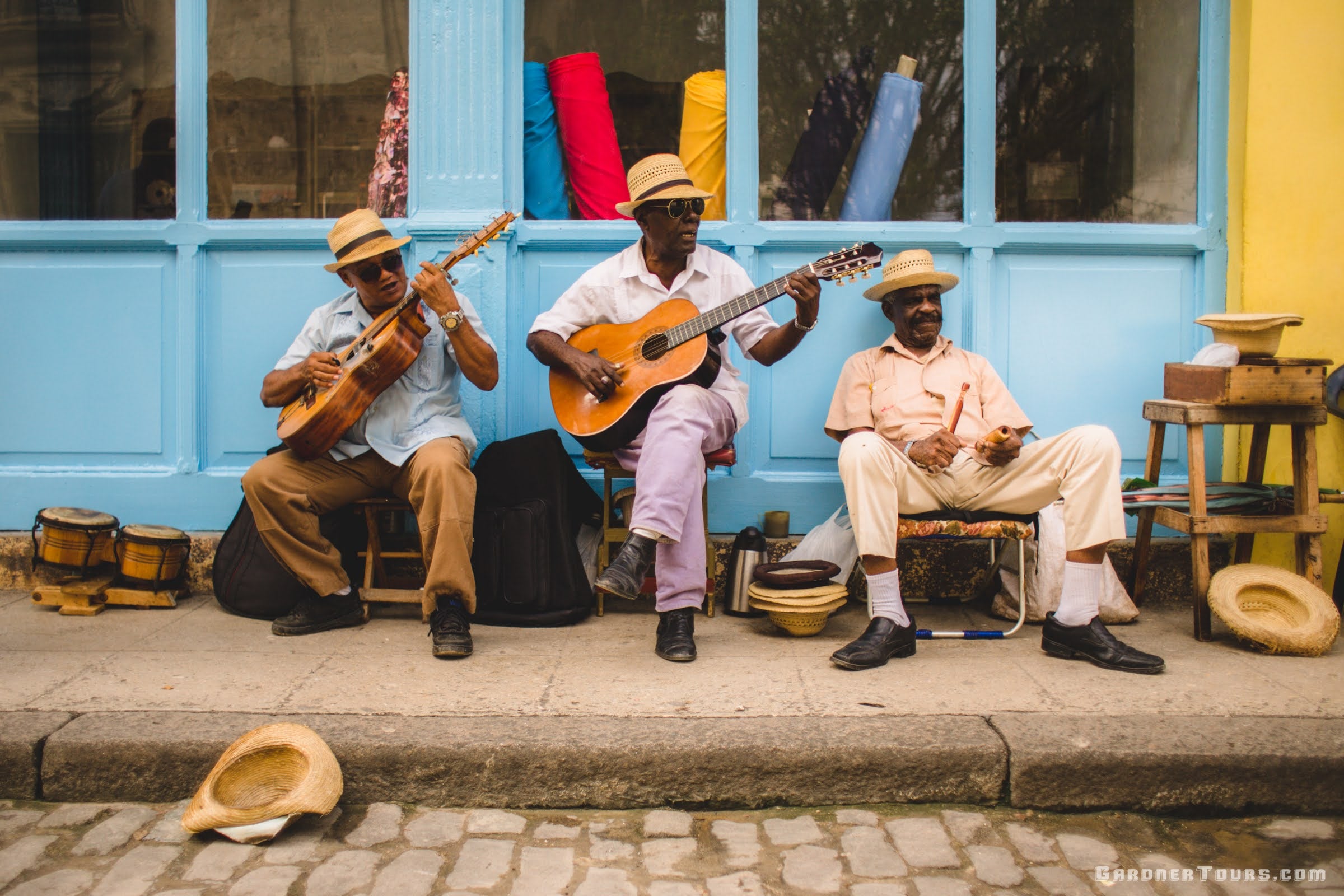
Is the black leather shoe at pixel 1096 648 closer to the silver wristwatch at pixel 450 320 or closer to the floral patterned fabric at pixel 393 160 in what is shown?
the silver wristwatch at pixel 450 320

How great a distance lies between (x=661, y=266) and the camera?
4141 mm

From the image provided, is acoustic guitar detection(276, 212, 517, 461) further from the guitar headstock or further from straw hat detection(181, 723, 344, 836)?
straw hat detection(181, 723, 344, 836)

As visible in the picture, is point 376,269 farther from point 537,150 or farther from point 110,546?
point 110,546

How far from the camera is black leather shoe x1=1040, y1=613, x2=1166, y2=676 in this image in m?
3.38

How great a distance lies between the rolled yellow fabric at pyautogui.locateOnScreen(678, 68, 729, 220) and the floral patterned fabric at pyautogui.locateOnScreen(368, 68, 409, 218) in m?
1.23

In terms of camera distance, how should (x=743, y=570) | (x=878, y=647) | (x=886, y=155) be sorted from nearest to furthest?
1. (x=878, y=647)
2. (x=743, y=570)
3. (x=886, y=155)

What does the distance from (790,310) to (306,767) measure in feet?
9.14

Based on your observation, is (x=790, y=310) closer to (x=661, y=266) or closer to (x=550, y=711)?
(x=661, y=266)

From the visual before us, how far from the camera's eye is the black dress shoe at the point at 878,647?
3.41m

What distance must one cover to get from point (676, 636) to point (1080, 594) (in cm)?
134

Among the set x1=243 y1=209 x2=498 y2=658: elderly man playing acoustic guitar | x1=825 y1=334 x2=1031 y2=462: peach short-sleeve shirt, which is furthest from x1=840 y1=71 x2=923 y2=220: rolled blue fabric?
x1=243 y1=209 x2=498 y2=658: elderly man playing acoustic guitar

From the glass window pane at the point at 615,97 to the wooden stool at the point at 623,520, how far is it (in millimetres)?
1263

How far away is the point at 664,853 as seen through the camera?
256 centimetres

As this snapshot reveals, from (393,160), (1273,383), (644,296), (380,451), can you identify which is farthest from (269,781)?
(1273,383)
